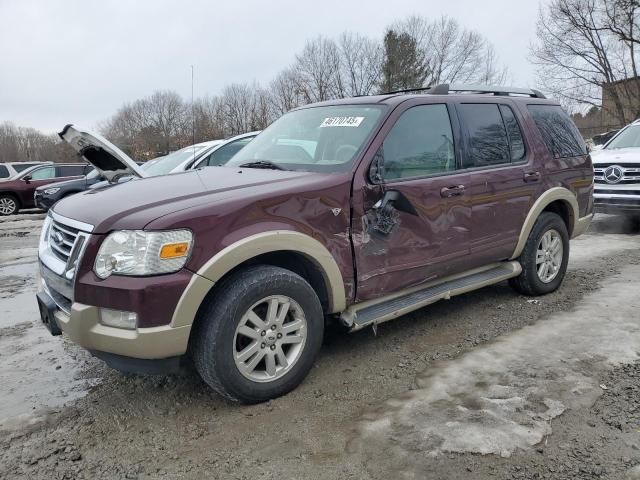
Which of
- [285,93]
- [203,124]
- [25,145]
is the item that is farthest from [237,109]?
[25,145]

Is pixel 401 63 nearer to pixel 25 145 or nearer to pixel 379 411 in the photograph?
pixel 379 411

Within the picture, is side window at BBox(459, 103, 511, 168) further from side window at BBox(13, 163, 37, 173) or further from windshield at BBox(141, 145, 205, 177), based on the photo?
side window at BBox(13, 163, 37, 173)

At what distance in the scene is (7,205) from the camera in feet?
51.5

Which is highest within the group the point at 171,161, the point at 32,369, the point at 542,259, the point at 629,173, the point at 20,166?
the point at 20,166

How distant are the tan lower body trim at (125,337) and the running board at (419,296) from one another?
1182mm

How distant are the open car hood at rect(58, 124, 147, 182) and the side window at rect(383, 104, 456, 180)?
2.03 metres

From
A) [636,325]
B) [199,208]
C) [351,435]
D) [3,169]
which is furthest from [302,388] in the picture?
[3,169]

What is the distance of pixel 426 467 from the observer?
243 cm

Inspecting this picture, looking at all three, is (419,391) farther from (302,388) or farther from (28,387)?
(28,387)

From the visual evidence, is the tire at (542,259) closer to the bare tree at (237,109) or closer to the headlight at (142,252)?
the headlight at (142,252)

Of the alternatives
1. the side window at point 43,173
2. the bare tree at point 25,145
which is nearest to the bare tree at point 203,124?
the side window at point 43,173

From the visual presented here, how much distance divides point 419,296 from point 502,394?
0.97 meters

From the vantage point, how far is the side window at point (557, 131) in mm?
4859

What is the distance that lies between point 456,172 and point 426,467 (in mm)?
2325
